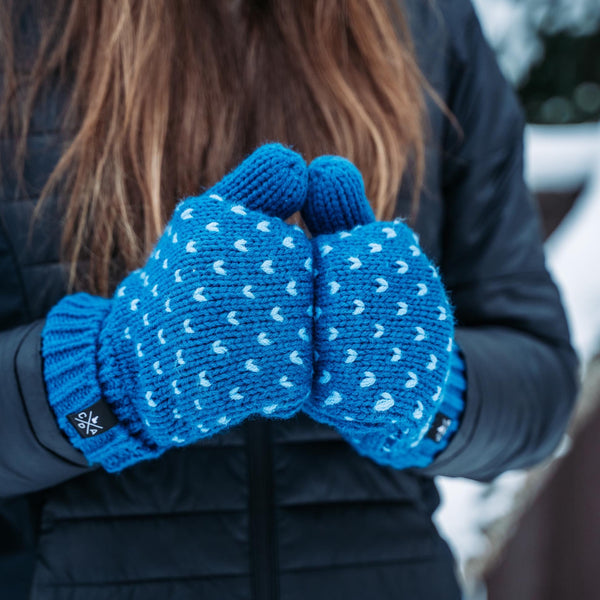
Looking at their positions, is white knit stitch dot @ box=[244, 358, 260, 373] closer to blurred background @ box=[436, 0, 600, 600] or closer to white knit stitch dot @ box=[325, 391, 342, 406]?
white knit stitch dot @ box=[325, 391, 342, 406]

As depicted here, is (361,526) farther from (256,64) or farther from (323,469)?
(256,64)

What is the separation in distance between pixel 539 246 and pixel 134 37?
0.64 m

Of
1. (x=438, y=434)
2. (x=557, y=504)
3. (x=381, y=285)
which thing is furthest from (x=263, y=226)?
(x=557, y=504)

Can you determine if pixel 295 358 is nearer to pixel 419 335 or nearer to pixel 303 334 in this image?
pixel 303 334

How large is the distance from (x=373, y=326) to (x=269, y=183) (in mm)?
183

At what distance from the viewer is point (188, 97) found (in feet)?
2.42

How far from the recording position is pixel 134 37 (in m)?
0.71

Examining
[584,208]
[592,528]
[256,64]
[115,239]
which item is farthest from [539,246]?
[584,208]

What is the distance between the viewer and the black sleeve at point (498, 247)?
33.5 inches

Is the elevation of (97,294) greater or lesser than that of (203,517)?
greater

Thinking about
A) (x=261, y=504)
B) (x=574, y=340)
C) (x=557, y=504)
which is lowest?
(x=557, y=504)

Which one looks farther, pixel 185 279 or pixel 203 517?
pixel 203 517

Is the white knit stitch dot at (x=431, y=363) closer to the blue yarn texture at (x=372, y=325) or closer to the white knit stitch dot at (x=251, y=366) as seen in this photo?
the blue yarn texture at (x=372, y=325)

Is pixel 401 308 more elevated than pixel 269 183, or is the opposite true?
pixel 269 183
